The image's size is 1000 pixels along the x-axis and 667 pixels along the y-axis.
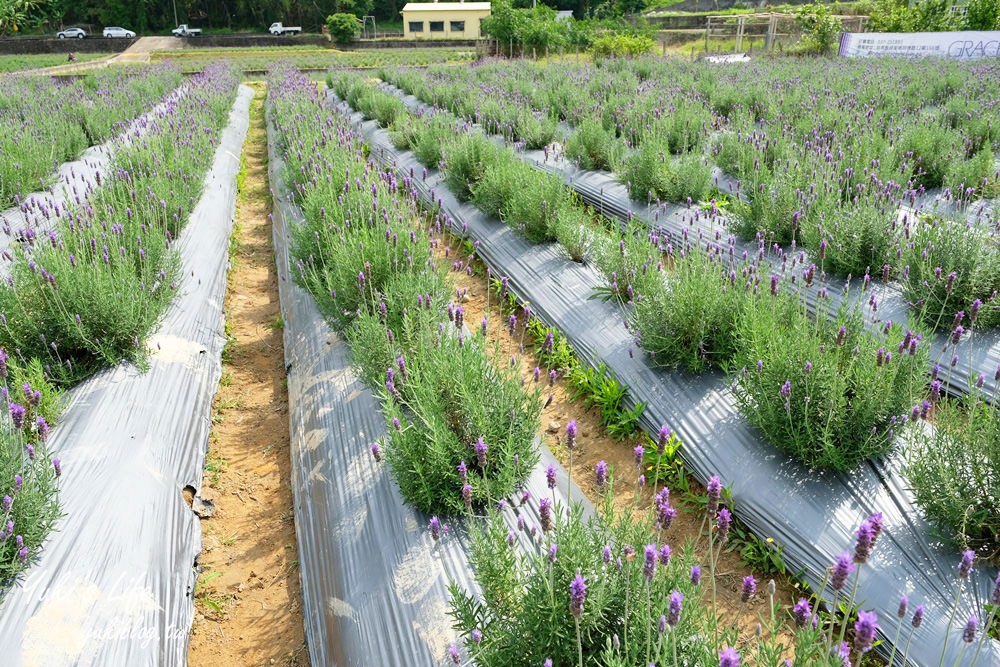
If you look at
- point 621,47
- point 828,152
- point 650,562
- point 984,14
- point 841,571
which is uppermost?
point 984,14

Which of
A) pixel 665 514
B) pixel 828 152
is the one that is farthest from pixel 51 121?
pixel 665 514

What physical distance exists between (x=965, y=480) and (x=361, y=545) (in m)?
2.32

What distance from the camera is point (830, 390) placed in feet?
8.89

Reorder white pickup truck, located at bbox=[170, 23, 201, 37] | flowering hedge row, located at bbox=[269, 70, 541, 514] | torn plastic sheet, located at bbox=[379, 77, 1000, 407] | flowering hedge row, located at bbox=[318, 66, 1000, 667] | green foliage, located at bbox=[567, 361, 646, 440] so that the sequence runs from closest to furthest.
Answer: flowering hedge row, located at bbox=[318, 66, 1000, 667] → flowering hedge row, located at bbox=[269, 70, 541, 514] → torn plastic sheet, located at bbox=[379, 77, 1000, 407] → green foliage, located at bbox=[567, 361, 646, 440] → white pickup truck, located at bbox=[170, 23, 201, 37]

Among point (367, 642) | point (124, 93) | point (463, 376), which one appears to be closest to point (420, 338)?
point (463, 376)

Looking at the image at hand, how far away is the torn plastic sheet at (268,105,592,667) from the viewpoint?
2.22 meters

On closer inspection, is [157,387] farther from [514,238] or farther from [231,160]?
[231,160]

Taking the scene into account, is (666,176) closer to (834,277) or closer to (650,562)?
(834,277)

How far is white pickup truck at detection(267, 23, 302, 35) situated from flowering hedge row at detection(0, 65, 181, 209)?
38.5m

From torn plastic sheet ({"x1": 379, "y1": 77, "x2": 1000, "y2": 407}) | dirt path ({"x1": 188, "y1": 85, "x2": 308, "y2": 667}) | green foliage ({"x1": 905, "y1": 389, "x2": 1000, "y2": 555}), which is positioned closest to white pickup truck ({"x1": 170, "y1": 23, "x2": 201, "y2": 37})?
torn plastic sheet ({"x1": 379, "y1": 77, "x2": 1000, "y2": 407})

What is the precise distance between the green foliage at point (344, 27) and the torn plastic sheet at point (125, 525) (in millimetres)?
42402

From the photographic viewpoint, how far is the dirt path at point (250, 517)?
8.57 feet

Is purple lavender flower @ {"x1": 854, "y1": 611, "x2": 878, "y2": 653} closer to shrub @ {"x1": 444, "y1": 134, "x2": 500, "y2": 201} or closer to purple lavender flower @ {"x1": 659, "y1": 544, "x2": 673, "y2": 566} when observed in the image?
purple lavender flower @ {"x1": 659, "y1": 544, "x2": 673, "y2": 566}

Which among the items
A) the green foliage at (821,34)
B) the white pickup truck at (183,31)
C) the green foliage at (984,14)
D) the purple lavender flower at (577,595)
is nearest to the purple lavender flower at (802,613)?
the purple lavender flower at (577,595)
